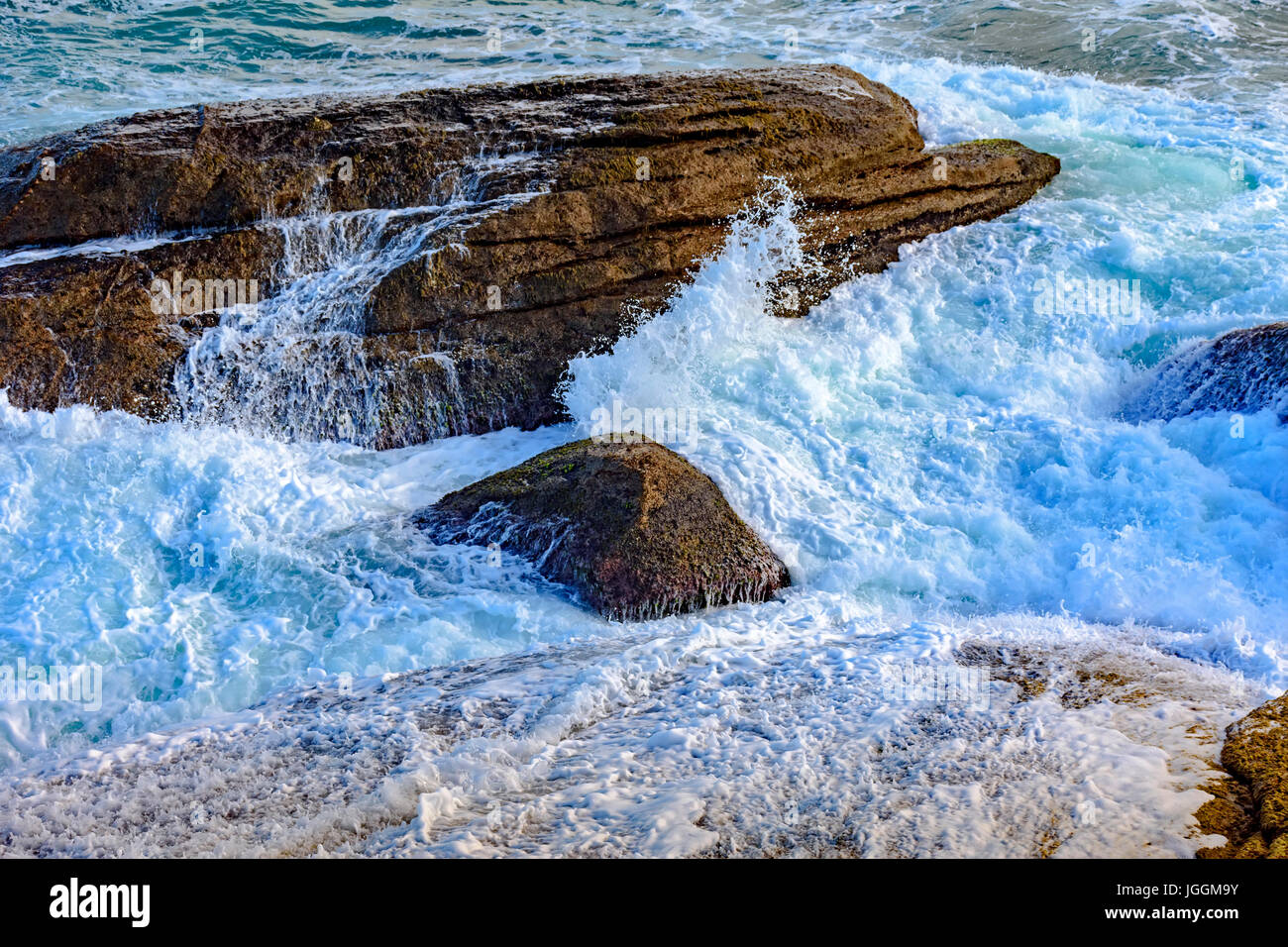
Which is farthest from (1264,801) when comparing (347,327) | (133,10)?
(133,10)

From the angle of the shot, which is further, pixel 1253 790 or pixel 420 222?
pixel 420 222

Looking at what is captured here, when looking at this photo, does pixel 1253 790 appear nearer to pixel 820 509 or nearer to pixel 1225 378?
pixel 820 509

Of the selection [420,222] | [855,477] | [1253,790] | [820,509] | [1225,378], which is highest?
[420,222]

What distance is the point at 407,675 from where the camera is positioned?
512 centimetres

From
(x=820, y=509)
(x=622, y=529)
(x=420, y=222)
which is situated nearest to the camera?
(x=622, y=529)

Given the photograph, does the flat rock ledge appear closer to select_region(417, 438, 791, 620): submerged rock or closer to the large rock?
select_region(417, 438, 791, 620): submerged rock

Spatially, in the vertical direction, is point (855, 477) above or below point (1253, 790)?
below

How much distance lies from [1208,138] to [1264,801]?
10.3 metres

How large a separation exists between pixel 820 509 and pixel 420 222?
3.95 meters

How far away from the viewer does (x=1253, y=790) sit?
11.5 ft

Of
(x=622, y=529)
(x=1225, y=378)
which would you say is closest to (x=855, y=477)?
(x=622, y=529)

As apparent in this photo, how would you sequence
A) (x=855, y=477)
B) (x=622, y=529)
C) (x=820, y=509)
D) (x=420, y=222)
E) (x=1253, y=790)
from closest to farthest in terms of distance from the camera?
1. (x=1253, y=790)
2. (x=622, y=529)
3. (x=820, y=509)
4. (x=855, y=477)
5. (x=420, y=222)

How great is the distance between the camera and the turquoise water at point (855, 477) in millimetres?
5543

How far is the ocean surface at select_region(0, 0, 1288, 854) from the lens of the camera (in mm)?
4867
